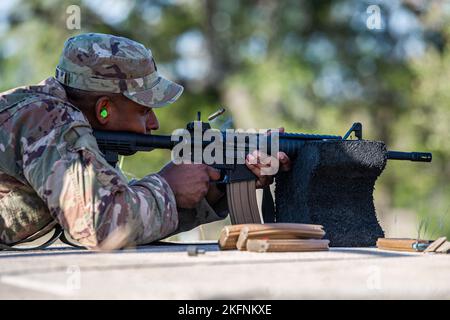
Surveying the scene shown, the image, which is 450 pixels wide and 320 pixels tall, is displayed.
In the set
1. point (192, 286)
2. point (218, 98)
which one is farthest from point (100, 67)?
point (218, 98)

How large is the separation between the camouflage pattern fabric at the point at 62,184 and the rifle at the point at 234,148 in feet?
0.94

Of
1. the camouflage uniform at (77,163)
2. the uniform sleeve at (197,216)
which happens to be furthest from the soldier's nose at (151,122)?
the uniform sleeve at (197,216)

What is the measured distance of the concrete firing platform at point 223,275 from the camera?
269cm

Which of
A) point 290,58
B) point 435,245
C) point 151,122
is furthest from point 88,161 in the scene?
point 290,58

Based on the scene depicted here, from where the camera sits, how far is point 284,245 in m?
4.13

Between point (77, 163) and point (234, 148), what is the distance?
1178 millimetres

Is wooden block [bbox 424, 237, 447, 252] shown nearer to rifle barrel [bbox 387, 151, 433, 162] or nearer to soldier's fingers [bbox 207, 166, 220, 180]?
rifle barrel [bbox 387, 151, 433, 162]

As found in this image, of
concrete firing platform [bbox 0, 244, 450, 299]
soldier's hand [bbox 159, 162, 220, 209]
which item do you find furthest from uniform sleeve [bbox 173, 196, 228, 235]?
concrete firing platform [bbox 0, 244, 450, 299]

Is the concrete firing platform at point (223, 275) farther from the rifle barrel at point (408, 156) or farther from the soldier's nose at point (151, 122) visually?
the rifle barrel at point (408, 156)

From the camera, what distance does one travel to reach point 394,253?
4.29 m

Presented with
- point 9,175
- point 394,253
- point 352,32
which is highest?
point 352,32

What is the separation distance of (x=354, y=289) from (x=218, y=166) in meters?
2.20

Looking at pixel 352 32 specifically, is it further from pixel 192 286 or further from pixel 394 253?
pixel 192 286
